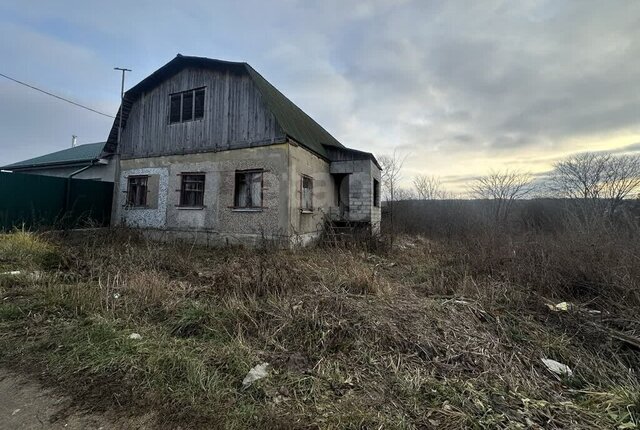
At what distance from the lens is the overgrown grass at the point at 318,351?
2158 millimetres

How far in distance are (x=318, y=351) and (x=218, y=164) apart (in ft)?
29.7

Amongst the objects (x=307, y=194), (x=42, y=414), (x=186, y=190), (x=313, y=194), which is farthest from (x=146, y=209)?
(x=42, y=414)

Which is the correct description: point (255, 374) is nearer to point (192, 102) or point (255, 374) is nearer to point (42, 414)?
point (42, 414)

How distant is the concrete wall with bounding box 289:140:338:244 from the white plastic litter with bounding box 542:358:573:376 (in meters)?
7.25

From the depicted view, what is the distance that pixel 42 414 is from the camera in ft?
6.89

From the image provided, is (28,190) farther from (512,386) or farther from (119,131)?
(512,386)

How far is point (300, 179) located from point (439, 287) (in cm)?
654

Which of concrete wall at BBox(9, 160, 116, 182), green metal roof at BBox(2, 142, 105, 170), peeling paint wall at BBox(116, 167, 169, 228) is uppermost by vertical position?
green metal roof at BBox(2, 142, 105, 170)

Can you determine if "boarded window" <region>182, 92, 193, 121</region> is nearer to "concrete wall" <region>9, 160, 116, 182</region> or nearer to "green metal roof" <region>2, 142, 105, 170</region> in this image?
"concrete wall" <region>9, 160, 116, 182</region>

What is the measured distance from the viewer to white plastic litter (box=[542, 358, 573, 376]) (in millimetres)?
2746

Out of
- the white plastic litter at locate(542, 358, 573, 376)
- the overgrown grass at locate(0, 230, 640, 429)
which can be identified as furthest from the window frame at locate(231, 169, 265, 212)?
the white plastic litter at locate(542, 358, 573, 376)

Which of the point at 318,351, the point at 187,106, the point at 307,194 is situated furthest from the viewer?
the point at 187,106

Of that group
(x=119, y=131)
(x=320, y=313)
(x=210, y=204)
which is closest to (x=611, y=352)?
(x=320, y=313)

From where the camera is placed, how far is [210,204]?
34.3 ft
